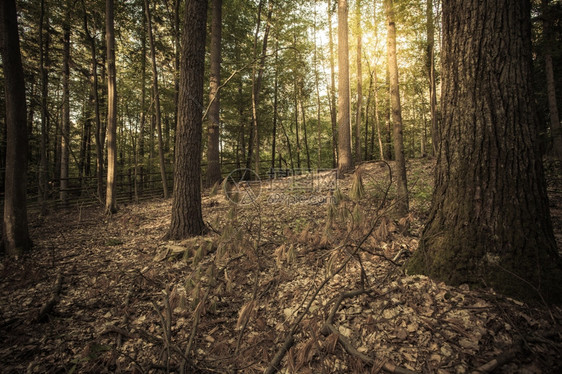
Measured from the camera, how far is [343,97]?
9.59 meters

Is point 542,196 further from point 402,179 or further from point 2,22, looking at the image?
point 2,22

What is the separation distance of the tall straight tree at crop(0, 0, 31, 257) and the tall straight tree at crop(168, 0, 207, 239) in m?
3.30

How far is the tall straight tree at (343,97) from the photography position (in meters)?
9.47

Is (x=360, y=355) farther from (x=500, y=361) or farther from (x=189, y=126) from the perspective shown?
(x=189, y=126)

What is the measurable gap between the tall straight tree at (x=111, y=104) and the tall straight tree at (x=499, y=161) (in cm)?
965

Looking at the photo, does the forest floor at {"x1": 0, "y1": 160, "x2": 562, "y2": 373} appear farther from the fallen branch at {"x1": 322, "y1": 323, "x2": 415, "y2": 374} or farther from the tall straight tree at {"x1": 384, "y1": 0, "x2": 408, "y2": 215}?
the tall straight tree at {"x1": 384, "y1": 0, "x2": 408, "y2": 215}

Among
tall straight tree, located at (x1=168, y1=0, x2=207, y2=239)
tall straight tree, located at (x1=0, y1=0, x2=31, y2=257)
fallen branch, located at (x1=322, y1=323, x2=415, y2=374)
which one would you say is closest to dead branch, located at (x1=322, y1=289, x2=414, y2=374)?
fallen branch, located at (x1=322, y1=323, x2=415, y2=374)

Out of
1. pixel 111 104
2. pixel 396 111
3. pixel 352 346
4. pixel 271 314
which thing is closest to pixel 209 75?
pixel 111 104

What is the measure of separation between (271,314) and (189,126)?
155 inches

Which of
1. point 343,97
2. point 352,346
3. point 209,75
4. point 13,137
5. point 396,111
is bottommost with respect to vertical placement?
point 352,346

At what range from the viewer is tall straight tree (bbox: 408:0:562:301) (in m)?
2.06

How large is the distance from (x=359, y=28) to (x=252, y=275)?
40.0ft

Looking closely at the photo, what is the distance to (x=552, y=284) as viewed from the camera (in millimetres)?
1964

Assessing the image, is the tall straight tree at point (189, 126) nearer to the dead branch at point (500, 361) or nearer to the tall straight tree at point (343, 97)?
the dead branch at point (500, 361)
